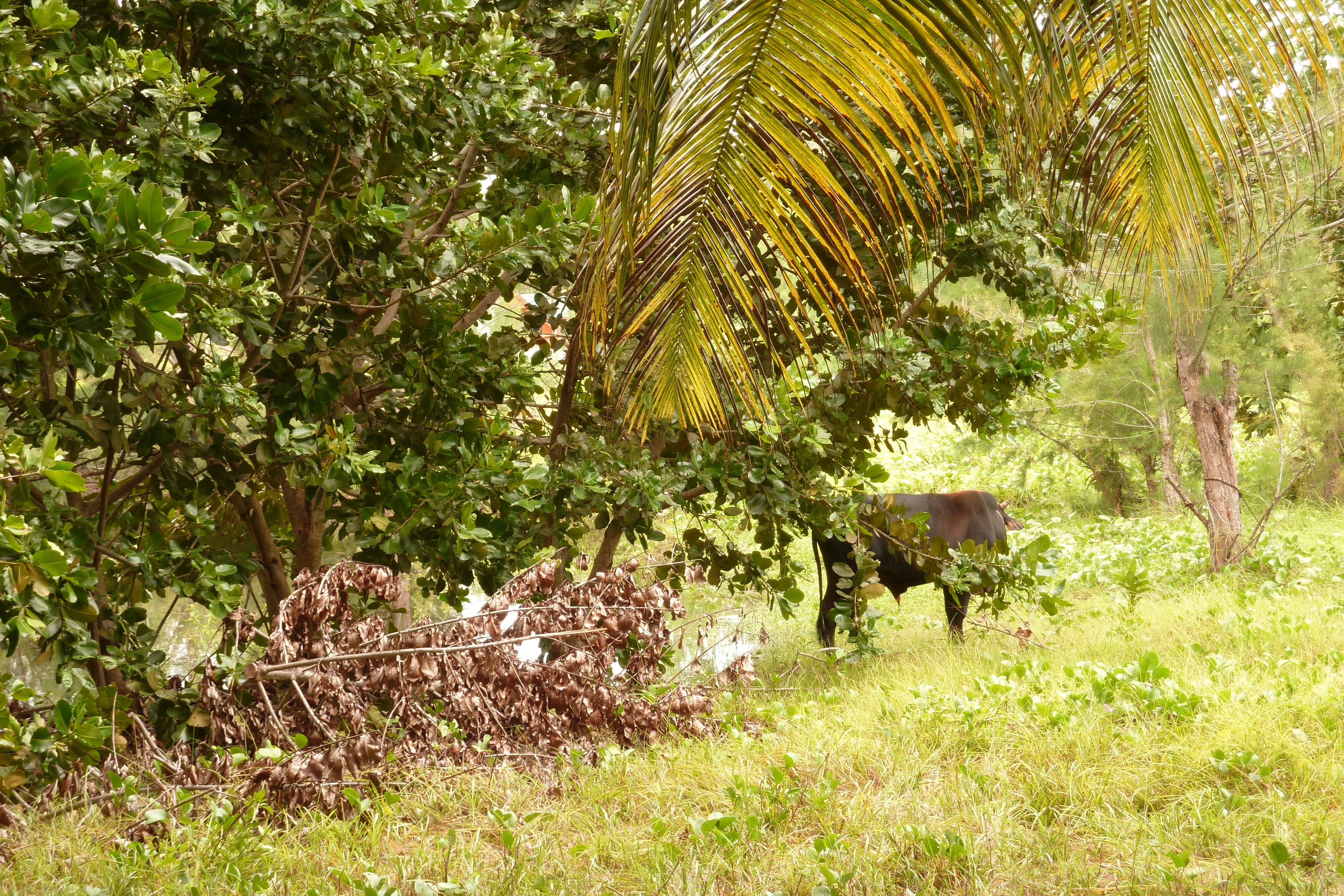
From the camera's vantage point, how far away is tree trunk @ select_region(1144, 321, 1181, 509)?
9.22 metres

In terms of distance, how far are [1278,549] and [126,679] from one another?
28.2 feet

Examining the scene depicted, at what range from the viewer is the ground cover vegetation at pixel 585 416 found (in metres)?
2.20

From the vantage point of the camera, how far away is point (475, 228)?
408 centimetres

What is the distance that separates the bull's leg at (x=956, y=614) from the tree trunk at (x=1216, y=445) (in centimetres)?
336

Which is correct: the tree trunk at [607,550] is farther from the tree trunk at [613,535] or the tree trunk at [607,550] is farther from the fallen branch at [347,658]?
the fallen branch at [347,658]

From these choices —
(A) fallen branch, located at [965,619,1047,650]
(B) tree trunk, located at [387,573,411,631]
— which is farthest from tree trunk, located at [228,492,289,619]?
(A) fallen branch, located at [965,619,1047,650]

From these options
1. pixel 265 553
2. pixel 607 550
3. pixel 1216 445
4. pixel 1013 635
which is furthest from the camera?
pixel 1216 445

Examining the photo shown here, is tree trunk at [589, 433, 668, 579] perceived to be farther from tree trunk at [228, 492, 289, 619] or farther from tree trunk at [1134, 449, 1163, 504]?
tree trunk at [1134, 449, 1163, 504]

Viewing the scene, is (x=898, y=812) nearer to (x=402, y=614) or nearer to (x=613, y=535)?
(x=613, y=535)

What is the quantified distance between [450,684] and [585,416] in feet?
4.84

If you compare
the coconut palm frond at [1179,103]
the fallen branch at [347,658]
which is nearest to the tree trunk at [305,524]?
the fallen branch at [347,658]

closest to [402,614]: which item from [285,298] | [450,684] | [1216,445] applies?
[450,684]

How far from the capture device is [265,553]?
4.50 metres

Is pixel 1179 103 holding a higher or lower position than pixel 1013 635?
higher
